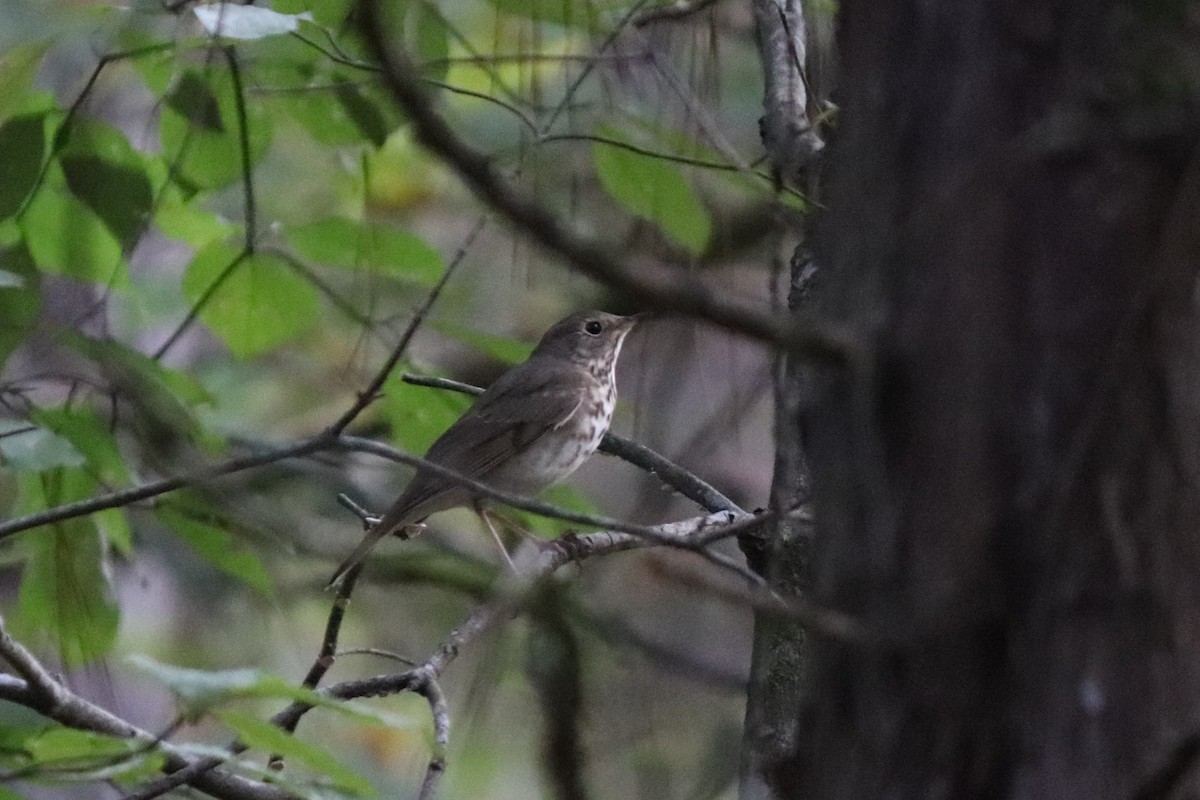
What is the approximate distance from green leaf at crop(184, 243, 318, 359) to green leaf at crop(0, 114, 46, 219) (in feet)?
1.86

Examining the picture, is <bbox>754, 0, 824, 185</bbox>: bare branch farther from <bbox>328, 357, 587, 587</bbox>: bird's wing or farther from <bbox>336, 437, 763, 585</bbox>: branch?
<bbox>328, 357, 587, 587</bbox>: bird's wing

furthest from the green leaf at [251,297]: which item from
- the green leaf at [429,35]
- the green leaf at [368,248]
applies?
the green leaf at [429,35]

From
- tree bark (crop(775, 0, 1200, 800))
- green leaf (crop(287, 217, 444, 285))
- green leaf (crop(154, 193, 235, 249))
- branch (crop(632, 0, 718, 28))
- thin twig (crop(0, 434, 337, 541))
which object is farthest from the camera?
green leaf (crop(154, 193, 235, 249))

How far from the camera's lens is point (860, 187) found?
1241 millimetres

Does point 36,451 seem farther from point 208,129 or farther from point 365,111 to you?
point 365,111

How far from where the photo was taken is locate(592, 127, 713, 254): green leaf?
261 centimetres

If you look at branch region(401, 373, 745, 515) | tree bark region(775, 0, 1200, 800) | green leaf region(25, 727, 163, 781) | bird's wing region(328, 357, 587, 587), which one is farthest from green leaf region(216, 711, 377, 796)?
bird's wing region(328, 357, 587, 587)

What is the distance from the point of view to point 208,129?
2.94 metres

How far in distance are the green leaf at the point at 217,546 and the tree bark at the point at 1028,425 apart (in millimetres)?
1832

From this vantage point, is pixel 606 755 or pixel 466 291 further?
pixel 466 291

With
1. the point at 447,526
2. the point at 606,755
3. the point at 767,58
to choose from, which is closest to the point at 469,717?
the point at 606,755

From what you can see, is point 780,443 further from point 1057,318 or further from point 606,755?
point 606,755

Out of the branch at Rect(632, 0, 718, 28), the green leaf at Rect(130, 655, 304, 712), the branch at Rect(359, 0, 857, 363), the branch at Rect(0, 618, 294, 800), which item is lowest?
the branch at Rect(0, 618, 294, 800)

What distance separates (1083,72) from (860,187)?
20 centimetres
